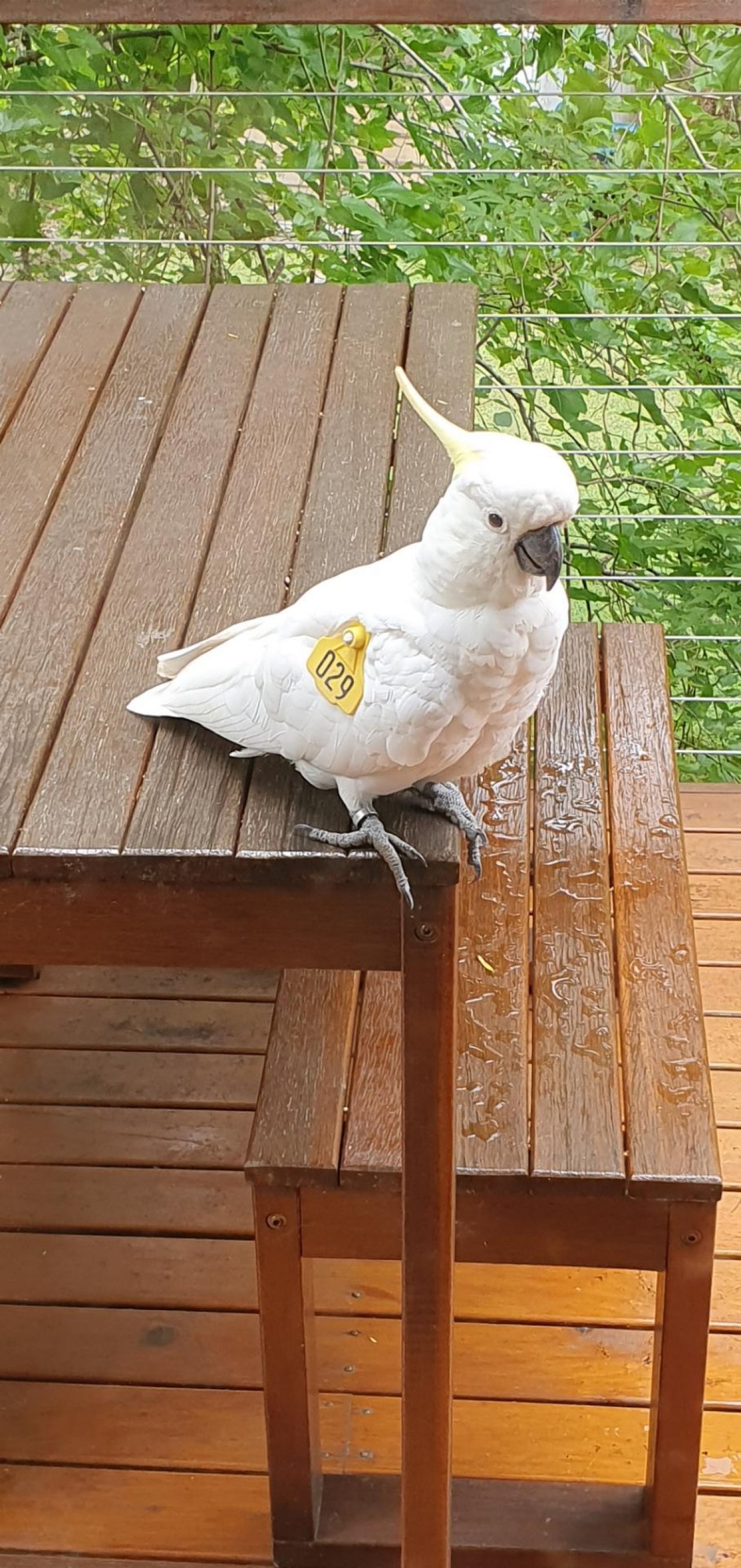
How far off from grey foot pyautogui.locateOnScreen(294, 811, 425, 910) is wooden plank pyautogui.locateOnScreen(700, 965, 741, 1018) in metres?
1.18

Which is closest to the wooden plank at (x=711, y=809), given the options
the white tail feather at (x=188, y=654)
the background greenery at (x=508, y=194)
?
the background greenery at (x=508, y=194)

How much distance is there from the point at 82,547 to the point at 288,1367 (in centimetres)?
76

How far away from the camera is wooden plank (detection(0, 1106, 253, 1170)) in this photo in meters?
1.96

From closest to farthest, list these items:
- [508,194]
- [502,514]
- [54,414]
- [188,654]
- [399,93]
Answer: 1. [502,514]
2. [188,654]
3. [54,414]
4. [399,93]
5. [508,194]

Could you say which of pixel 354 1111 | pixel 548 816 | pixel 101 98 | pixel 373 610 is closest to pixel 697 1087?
pixel 354 1111

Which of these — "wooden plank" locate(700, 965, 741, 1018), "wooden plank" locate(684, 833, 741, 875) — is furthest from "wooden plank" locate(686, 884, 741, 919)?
"wooden plank" locate(700, 965, 741, 1018)

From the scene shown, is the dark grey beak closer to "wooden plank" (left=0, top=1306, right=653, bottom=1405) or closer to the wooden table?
the wooden table

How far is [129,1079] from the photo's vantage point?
2.07 meters

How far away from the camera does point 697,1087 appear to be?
1.39 meters

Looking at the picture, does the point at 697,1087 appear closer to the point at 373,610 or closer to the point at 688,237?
the point at 373,610

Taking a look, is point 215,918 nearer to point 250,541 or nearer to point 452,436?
point 452,436

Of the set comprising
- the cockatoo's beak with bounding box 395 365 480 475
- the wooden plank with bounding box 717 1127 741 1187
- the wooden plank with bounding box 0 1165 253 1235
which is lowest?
the wooden plank with bounding box 0 1165 253 1235

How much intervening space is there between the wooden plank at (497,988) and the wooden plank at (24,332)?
657 millimetres

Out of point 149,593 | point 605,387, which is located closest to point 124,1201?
point 149,593
